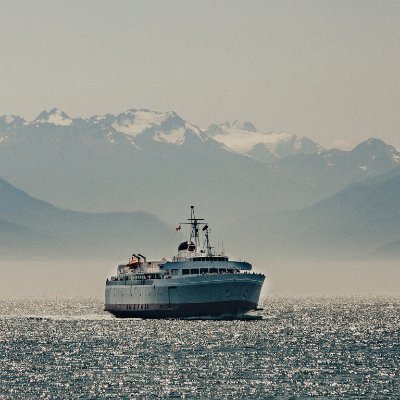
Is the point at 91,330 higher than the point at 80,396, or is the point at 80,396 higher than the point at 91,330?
the point at 91,330

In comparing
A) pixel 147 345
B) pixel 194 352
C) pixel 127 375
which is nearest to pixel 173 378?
pixel 127 375

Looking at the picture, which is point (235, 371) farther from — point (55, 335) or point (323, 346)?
point (55, 335)

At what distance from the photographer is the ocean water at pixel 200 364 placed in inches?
4382

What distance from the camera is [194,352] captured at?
14662cm

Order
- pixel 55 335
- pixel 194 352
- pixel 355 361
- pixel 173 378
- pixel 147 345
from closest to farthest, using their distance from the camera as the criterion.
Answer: pixel 173 378 → pixel 355 361 → pixel 194 352 → pixel 147 345 → pixel 55 335

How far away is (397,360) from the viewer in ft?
455

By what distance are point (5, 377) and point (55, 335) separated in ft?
223

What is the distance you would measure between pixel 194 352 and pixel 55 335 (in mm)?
48909

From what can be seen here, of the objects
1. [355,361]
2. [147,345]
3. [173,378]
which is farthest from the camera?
[147,345]

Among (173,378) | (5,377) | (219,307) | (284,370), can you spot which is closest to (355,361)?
(284,370)

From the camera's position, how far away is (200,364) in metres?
132

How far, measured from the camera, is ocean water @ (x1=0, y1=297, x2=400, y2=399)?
111312 mm

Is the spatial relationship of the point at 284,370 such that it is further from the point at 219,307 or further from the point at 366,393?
the point at 219,307

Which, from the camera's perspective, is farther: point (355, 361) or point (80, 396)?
point (355, 361)
